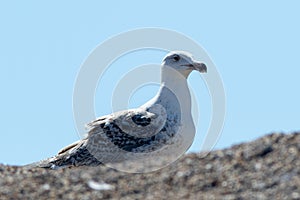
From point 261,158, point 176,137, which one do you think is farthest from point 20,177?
point 176,137

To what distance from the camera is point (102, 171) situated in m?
14.7

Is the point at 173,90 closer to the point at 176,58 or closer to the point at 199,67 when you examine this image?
the point at 199,67

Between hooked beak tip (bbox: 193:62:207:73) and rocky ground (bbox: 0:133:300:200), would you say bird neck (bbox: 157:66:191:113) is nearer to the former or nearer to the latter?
hooked beak tip (bbox: 193:62:207:73)

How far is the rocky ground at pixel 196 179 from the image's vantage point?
523 inches

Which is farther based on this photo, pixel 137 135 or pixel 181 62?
pixel 181 62

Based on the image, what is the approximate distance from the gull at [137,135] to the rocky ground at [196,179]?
3465mm

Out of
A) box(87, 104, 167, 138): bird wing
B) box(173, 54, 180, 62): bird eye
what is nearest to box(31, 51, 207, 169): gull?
box(87, 104, 167, 138): bird wing

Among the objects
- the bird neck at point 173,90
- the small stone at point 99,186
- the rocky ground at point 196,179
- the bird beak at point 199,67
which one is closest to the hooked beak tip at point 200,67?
the bird beak at point 199,67

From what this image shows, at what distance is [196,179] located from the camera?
1384 cm

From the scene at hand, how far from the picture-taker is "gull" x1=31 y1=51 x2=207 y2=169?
18.6 meters

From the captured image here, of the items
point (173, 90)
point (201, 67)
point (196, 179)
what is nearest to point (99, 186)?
point (196, 179)

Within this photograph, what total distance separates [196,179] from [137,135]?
5.24m

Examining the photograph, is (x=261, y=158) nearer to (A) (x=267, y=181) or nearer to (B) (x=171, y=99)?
(A) (x=267, y=181)

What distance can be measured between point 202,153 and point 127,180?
1779 millimetres
